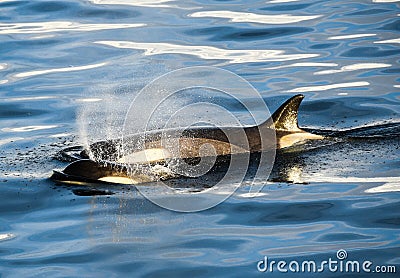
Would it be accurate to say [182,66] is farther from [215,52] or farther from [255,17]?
[255,17]

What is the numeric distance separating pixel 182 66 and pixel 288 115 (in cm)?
501

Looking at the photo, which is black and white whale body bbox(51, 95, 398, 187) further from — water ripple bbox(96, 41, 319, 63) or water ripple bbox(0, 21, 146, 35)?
water ripple bbox(0, 21, 146, 35)

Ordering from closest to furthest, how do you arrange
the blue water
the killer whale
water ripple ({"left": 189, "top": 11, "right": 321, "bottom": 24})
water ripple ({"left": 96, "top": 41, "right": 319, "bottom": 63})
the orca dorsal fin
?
the blue water → the killer whale → the orca dorsal fin → water ripple ({"left": 96, "top": 41, "right": 319, "bottom": 63}) → water ripple ({"left": 189, "top": 11, "right": 321, "bottom": 24})

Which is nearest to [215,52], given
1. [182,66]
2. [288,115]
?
[182,66]

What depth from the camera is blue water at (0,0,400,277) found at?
277 inches

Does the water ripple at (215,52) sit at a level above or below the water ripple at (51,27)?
below

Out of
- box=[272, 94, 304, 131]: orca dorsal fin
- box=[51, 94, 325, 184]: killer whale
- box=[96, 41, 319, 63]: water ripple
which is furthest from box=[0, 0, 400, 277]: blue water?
box=[272, 94, 304, 131]: orca dorsal fin

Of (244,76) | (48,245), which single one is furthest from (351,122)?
(48,245)

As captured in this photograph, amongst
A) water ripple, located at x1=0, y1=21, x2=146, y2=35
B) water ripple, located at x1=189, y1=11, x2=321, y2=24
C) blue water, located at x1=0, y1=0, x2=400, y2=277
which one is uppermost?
water ripple, located at x1=0, y1=21, x2=146, y2=35

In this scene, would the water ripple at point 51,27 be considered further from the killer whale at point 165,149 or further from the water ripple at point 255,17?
the killer whale at point 165,149

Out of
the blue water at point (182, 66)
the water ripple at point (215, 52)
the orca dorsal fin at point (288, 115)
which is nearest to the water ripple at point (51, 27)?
the blue water at point (182, 66)

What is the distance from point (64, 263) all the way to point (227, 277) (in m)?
1.25

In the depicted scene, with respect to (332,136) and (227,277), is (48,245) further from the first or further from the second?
(332,136)

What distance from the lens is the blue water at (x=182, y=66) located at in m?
7.03
